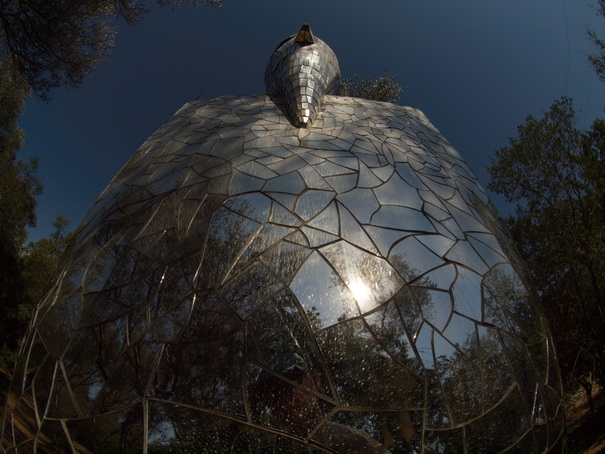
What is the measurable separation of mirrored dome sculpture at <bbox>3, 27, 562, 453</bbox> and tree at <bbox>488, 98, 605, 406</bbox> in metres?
5.23

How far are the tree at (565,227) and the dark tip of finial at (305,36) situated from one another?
5194 mm

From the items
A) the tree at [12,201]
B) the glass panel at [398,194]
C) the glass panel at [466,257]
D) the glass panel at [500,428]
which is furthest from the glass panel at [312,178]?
the tree at [12,201]

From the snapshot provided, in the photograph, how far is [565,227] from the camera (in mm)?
7441

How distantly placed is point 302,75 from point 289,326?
9.60 feet

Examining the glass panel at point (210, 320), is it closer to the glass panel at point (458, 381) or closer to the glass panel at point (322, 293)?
the glass panel at point (322, 293)

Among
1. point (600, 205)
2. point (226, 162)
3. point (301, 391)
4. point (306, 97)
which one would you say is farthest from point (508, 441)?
point (600, 205)

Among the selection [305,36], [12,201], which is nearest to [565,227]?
[305,36]

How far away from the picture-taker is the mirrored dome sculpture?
212cm

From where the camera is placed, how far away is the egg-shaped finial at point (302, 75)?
3930mm

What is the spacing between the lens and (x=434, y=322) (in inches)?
92.1

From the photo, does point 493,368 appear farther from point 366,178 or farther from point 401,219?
point 366,178

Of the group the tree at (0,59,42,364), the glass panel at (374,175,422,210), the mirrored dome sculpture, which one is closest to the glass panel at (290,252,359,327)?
the mirrored dome sculpture

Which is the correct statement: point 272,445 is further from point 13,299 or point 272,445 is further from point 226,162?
point 13,299

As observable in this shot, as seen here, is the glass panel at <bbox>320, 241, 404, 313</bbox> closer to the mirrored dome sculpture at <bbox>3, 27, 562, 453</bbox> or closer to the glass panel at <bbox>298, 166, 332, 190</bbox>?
the mirrored dome sculpture at <bbox>3, 27, 562, 453</bbox>
